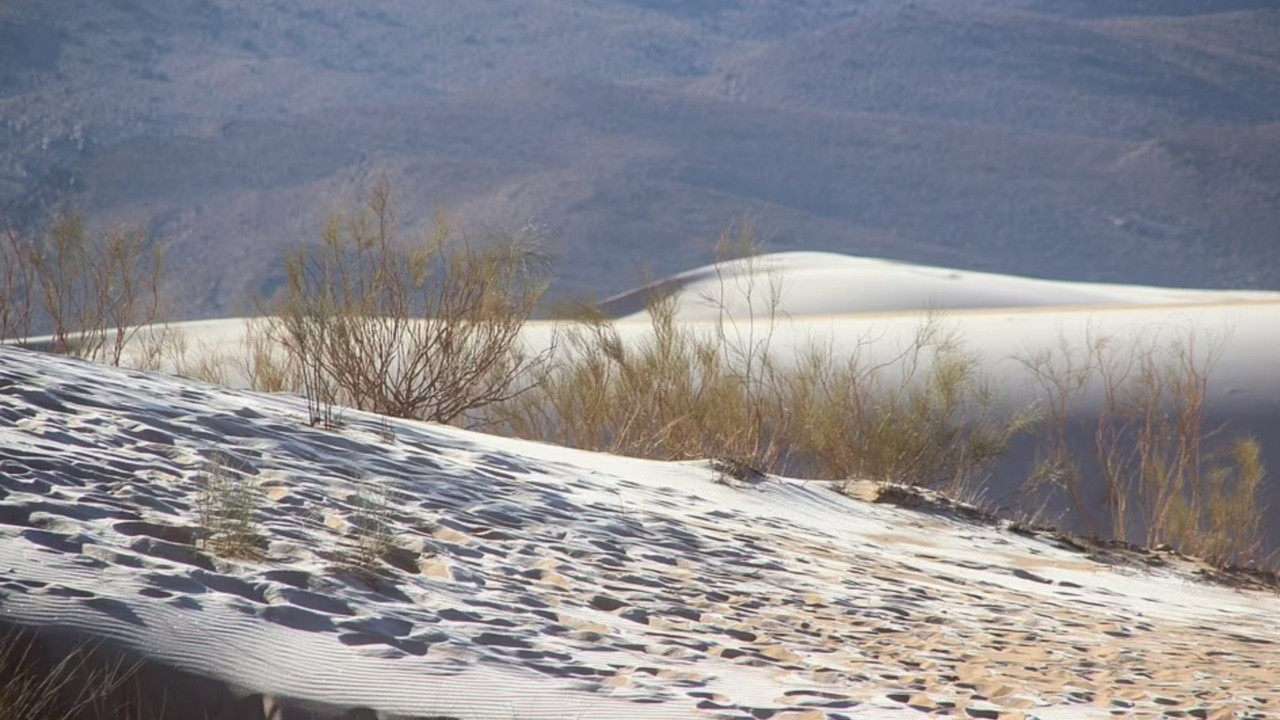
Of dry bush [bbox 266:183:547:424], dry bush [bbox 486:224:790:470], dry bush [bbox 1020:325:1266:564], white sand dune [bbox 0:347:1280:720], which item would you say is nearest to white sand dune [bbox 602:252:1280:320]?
dry bush [bbox 1020:325:1266:564]

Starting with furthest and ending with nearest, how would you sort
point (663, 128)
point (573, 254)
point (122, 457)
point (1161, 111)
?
point (1161, 111) < point (663, 128) < point (573, 254) < point (122, 457)

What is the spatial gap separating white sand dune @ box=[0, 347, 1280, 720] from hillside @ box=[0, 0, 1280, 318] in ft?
231

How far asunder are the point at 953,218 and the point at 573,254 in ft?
104

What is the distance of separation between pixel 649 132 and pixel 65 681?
10916 centimetres

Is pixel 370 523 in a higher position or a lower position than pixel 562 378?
lower

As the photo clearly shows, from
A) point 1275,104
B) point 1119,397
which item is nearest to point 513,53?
point 1275,104

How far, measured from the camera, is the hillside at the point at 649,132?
91938 millimetres

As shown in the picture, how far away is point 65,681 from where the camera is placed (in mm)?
3229

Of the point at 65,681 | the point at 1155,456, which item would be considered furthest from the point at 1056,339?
the point at 65,681

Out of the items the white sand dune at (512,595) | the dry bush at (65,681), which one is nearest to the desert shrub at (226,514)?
the white sand dune at (512,595)

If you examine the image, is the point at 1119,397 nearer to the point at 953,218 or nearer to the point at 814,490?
the point at 814,490

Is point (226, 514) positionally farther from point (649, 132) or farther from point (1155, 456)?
point (649, 132)

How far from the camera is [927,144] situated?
112812mm

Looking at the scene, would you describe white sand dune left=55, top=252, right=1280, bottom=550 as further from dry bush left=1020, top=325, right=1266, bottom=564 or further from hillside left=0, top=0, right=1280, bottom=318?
hillside left=0, top=0, right=1280, bottom=318
